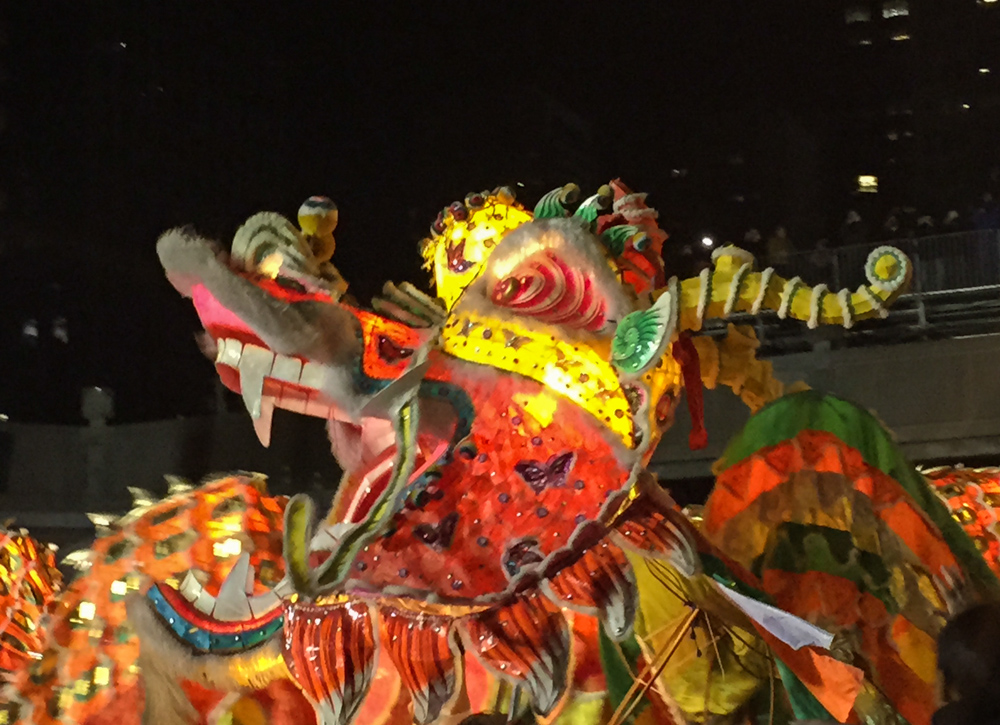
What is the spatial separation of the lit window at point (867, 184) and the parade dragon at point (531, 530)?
1.47m

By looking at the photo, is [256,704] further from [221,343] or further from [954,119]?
[954,119]

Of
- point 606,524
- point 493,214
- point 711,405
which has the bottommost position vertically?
point 711,405

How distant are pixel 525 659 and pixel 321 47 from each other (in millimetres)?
1810

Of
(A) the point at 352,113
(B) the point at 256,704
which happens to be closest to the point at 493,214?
(B) the point at 256,704

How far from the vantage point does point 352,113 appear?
2.49m

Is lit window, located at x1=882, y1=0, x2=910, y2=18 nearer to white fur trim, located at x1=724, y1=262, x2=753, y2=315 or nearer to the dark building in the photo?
the dark building

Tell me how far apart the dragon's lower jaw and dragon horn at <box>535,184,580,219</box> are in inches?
14.8

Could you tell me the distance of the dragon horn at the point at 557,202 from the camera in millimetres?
1271

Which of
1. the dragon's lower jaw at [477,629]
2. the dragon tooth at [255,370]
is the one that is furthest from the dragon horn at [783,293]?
the dragon tooth at [255,370]

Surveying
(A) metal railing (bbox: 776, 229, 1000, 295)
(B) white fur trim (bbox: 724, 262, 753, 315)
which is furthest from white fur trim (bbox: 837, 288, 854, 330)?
(A) metal railing (bbox: 776, 229, 1000, 295)

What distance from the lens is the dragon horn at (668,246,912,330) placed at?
112cm

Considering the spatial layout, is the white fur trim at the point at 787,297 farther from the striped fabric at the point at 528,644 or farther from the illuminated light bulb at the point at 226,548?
the illuminated light bulb at the point at 226,548

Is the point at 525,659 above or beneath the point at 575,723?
above

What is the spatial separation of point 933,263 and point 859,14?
884 mm
